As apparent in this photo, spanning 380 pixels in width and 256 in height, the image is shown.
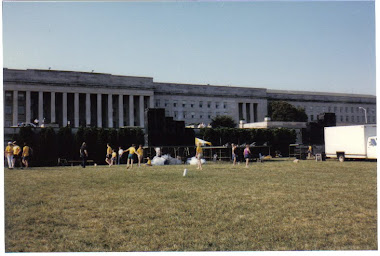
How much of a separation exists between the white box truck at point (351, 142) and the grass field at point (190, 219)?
591 inches

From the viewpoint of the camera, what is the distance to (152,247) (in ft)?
20.8

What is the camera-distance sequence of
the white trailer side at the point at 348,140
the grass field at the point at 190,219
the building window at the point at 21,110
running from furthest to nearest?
1. the building window at the point at 21,110
2. the white trailer side at the point at 348,140
3. the grass field at the point at 190,219

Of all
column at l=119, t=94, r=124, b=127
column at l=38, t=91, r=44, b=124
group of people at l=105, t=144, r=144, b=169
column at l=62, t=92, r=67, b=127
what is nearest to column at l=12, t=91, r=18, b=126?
column at l=38, t=91, r=44, b=124

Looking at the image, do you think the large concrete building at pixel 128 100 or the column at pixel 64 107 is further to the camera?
the column at pixel 64 107

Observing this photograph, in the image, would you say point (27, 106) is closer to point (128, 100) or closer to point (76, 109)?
point (76, 109)

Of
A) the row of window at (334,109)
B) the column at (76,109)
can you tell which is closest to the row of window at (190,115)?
the column at (76,109)

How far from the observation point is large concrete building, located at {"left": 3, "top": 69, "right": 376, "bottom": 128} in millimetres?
64188

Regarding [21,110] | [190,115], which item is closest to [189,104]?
[190,115]

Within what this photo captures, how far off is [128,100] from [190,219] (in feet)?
231

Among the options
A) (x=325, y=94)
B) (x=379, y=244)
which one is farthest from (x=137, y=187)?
(x=325, y=94)

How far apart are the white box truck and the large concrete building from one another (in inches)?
1177

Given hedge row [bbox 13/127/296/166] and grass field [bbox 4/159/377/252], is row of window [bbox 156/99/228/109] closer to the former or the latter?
hedge row [bbox 13/127/296/166]

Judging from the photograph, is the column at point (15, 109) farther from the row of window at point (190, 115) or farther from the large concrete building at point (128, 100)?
the row of window at point (190, 115)

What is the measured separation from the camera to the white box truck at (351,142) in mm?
24859
